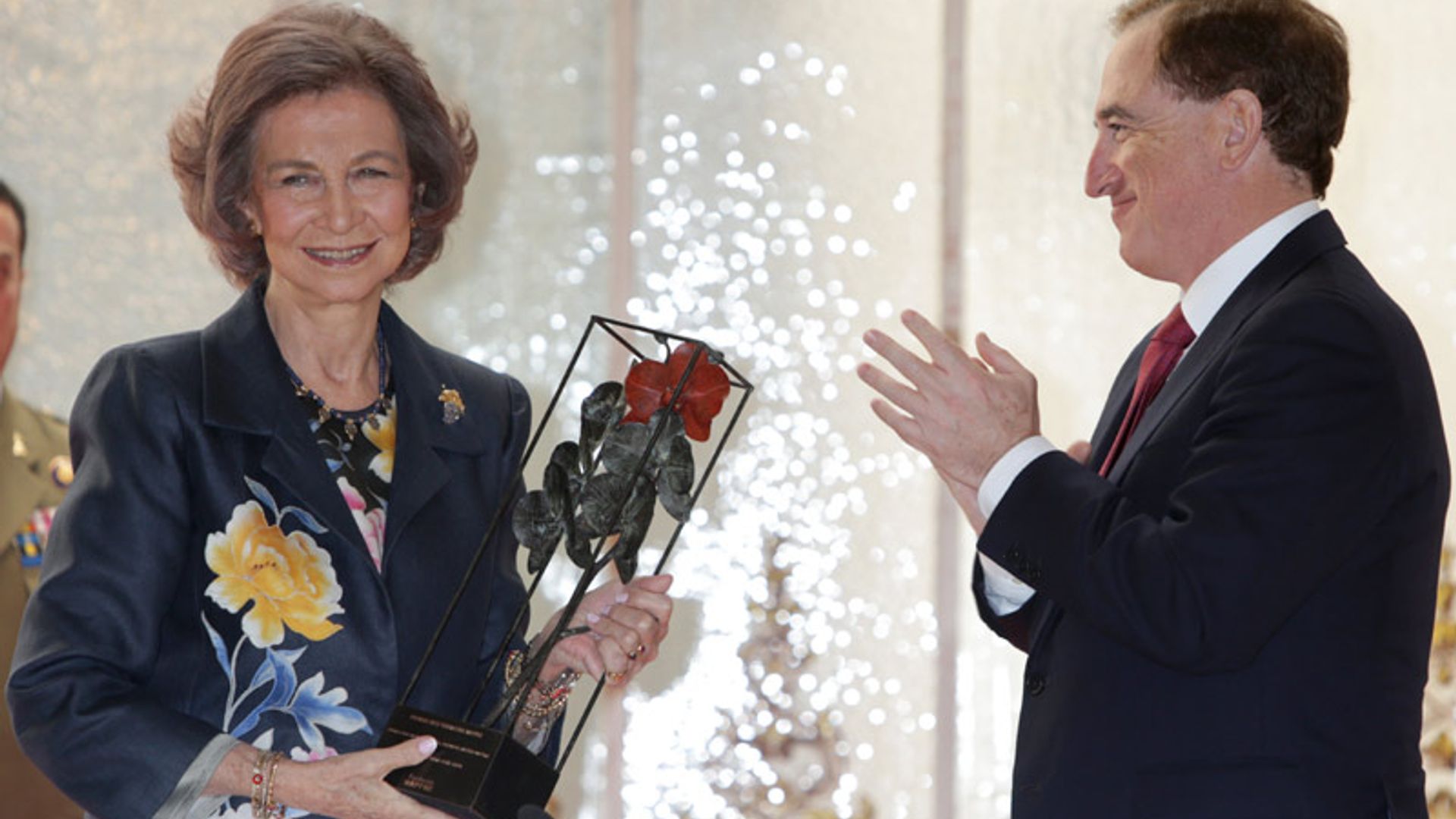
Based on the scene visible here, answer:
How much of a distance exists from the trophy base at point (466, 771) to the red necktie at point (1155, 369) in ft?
2.66

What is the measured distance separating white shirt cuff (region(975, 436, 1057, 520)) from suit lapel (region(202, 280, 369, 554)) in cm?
72

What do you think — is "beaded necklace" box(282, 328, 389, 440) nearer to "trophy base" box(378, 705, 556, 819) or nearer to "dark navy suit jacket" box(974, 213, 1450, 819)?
"trophy base" box(378, 705, 556, 819)

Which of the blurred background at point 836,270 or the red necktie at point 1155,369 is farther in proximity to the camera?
the blurred background at point 836,270

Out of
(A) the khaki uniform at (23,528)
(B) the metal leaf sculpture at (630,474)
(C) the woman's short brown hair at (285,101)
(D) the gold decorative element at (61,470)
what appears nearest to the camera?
(B) the metal leaf sculpture at (630,474)

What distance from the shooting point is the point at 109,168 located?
11.8 feet

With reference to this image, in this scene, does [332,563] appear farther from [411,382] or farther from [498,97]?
[498,97]

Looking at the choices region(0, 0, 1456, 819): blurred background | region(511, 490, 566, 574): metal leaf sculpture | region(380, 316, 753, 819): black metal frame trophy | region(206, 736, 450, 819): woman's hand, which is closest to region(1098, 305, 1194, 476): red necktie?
region(380, 316, 753, 819): black metal frame trophy

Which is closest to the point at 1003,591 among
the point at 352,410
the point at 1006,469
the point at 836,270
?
the point at 1006,469

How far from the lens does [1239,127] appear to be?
2.12 metres

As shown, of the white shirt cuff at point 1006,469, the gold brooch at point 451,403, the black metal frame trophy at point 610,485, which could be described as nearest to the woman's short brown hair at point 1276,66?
the white shirt cuff at point 1006,469

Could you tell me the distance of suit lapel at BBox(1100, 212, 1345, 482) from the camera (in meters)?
2.01

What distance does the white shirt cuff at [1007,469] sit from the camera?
78.0 inches

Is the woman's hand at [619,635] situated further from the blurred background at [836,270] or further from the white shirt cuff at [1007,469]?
the blurred background at [836,270]

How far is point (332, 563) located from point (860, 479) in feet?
6.23
